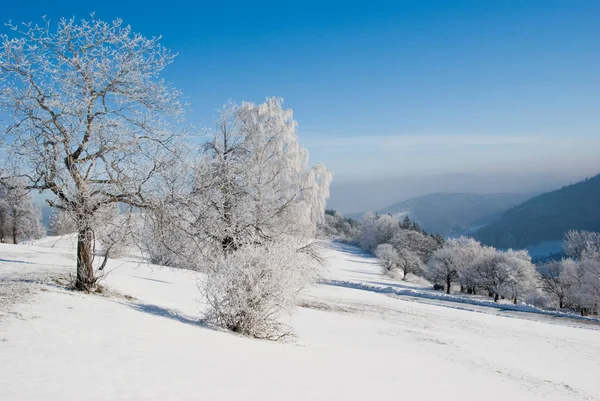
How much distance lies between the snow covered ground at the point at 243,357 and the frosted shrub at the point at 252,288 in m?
0.77

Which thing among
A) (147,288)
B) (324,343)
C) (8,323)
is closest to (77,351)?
(8,323)

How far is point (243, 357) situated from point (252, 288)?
2.38 metres

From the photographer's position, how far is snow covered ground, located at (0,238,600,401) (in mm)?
5340

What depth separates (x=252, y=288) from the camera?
32.1 ft

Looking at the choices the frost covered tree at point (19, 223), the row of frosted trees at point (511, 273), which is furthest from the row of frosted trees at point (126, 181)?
the row of frosted trees at point (511, 273)

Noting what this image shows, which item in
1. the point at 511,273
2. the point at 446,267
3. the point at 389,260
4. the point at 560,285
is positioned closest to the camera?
the point at 511,273

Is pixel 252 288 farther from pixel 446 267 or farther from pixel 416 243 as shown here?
pixel 416 243

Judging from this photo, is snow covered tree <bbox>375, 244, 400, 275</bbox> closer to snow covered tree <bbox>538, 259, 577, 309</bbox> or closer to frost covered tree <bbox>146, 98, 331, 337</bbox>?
snow covered tree <bbox>538, 259, 577, 309</bbox>

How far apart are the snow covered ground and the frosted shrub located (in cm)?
77

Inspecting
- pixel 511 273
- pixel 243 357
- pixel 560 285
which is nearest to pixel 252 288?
pixel 243 357

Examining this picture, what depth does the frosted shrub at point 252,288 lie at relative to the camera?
9.82 meters

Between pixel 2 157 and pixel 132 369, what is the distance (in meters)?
6.99

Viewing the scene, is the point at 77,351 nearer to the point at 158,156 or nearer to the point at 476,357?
the point at 158,156

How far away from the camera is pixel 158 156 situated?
10266 millimetres
